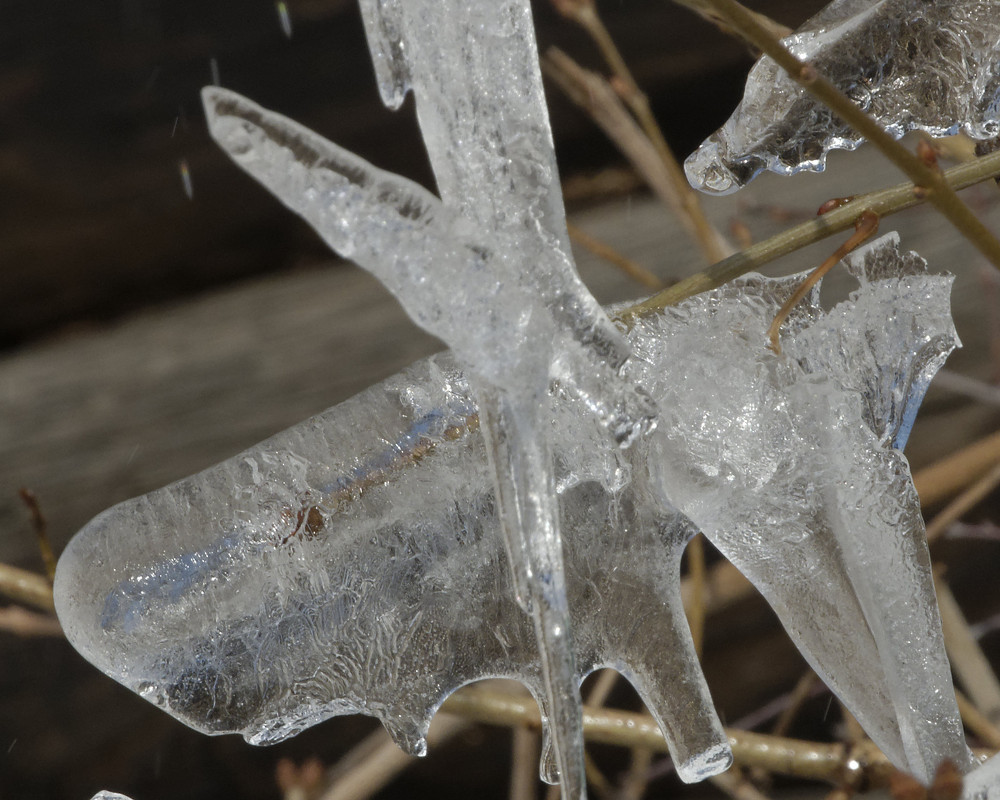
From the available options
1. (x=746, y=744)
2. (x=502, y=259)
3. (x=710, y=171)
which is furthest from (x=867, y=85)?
(x=746, y=744)

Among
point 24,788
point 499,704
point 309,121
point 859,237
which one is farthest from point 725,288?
point 24,788

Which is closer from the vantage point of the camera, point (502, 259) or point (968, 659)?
point (502, 259)

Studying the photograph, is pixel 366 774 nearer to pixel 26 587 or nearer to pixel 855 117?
pixel 26 587

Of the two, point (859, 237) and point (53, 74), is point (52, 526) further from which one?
point (859, 237)

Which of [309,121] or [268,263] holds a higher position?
[309,121]

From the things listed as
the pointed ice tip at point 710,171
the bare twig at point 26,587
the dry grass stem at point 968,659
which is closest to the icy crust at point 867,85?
the pointed ice tip at point 710,171

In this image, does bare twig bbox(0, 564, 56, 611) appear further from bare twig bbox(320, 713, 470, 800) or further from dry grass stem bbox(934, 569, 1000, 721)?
dry grass stem bbox(934, 569, 1000, 721)
